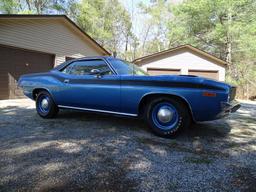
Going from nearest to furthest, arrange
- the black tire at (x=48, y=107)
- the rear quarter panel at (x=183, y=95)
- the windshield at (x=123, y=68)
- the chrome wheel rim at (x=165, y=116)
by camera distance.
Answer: the rear quarter panel at (x=183, y=95) < the chrome wheel rim at (x=165, y=116) < the windshield at (x=123, y=68) < the black tire at (x=48, y=107)

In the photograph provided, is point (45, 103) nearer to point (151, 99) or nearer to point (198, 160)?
point (151, 99)

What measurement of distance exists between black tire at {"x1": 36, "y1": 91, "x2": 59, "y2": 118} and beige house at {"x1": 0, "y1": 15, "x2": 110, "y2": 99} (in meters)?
5.22

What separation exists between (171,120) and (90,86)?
187 centimetres

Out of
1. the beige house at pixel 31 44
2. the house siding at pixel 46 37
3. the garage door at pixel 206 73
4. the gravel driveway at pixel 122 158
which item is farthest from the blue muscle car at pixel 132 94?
the garage door at pixel 206 73

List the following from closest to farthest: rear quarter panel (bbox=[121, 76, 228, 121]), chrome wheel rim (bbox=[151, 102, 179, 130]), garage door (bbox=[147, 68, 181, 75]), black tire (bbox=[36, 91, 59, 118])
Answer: rear quarter panel (bbox=[121, 76, 228, 121]), chrome wheel rim (bbox=[151, 102, 179, 130]), black tire (bbox=[36, 91, 59, 118]), garage door (bbox=[147, 68, 181, 75])

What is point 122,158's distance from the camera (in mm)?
3082

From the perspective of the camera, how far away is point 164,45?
32531mm

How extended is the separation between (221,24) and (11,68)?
17895 mm

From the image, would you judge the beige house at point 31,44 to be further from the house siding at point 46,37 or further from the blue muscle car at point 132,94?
the blue muscle car at point 132,94

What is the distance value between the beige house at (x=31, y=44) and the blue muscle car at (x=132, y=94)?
536cm

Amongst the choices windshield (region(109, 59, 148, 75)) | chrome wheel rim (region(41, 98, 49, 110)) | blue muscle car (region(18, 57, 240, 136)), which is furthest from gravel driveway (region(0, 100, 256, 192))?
windshield (region(109, 59, 148, 75))

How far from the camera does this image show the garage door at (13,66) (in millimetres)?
9836

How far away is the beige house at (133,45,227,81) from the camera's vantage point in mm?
17062

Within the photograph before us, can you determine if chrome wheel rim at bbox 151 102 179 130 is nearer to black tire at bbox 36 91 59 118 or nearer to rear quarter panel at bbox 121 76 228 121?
rear quarter panel at bbox 121 76 228 121
